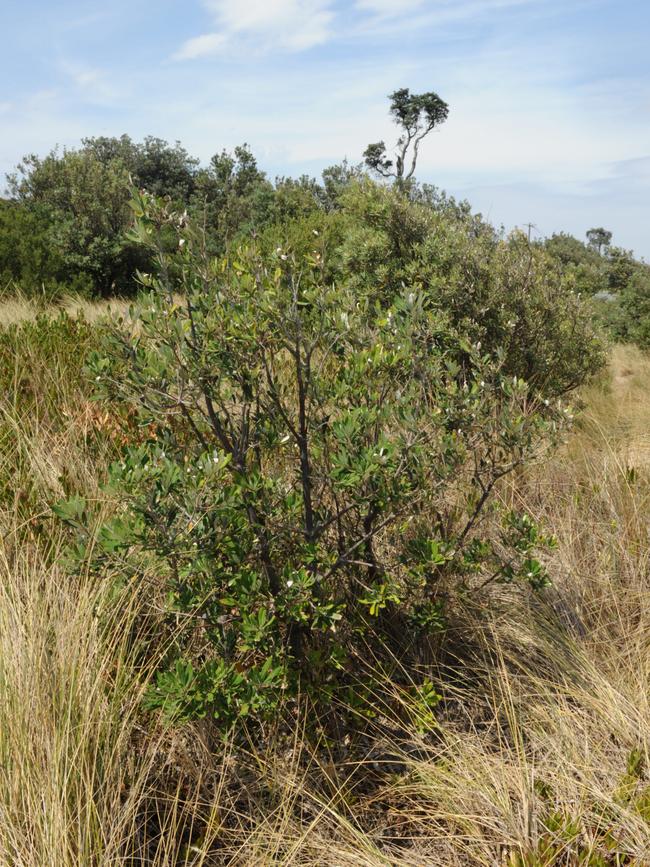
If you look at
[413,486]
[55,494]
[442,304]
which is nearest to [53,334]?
[55,494]

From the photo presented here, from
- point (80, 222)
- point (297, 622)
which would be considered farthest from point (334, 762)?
point (80, 222)

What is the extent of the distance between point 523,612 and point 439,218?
14.0 ft

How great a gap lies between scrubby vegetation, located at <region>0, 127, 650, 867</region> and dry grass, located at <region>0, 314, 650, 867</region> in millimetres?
16

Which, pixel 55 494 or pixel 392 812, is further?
pixel 55 494

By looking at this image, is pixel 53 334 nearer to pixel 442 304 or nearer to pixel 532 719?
pixel 442 304

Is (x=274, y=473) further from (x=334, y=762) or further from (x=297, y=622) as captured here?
(x=334, y=762)

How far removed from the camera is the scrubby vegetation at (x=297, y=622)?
7.96 ft

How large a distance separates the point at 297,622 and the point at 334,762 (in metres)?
0.57

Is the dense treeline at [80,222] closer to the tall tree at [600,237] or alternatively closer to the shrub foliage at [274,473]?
the shrub foliage at [274,473]

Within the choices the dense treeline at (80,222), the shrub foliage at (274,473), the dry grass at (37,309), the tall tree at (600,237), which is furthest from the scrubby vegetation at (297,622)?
the tall tree at (600,237)

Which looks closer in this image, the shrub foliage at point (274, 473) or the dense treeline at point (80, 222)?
the shrub foliage at point (274, 473)

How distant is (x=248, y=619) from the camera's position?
2.52 metres

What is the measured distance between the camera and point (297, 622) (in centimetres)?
294

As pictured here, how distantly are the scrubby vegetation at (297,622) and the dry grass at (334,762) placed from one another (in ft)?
0.05
